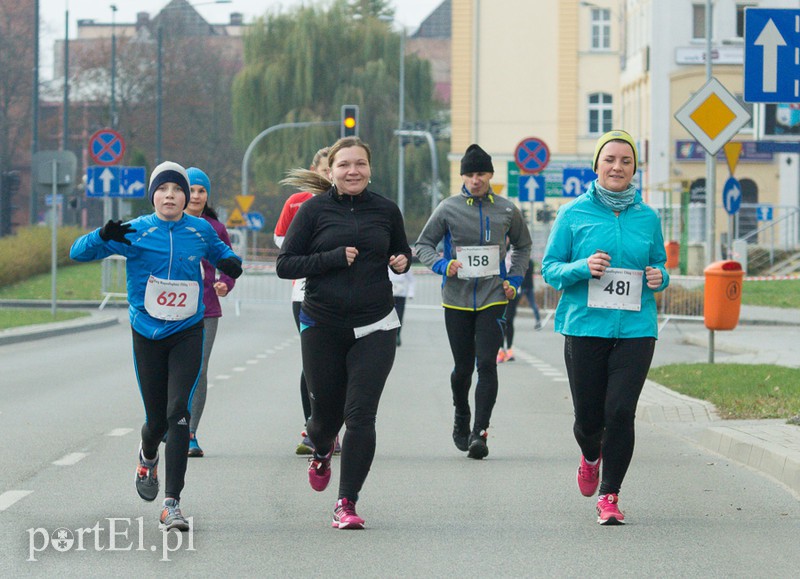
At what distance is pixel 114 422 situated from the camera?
1332cm

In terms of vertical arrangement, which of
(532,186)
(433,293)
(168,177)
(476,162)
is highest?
(532,186)

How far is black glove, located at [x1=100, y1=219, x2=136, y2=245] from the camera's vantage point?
7906 millimetres

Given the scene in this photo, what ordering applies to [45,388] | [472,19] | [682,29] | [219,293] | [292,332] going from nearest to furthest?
[219,293] → [45,388] → [292,332] → [682,29] → [472,19]

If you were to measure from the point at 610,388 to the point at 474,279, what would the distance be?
2687mm

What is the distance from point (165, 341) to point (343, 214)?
3.41 feet

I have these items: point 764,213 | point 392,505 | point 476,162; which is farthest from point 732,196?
point 392,505

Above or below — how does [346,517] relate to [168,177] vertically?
below

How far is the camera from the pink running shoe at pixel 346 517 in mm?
7965

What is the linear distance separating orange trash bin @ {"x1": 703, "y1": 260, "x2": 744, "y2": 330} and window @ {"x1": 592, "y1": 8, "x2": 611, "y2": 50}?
199 feet

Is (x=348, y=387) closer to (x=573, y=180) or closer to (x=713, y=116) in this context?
(x=713, y=116)

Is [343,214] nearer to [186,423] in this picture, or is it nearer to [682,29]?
[186,423]

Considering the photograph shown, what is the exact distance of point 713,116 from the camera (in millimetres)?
17719

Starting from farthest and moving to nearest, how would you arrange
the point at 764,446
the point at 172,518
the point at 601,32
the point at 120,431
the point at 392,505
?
1. the point at 601,32
2. the point at 120,431
3. the point at 764,446
4. the point at 392,505
5. the point at 172,518

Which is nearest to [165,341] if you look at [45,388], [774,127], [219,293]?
[219,293]
